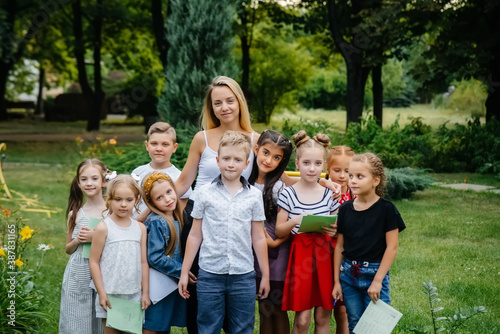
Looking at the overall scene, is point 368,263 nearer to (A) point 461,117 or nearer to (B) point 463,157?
(B) point 463,157

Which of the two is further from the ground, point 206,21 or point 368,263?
point 206,21

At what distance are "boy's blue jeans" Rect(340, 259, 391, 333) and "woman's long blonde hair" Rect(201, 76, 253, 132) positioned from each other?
1139mm

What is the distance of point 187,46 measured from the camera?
815cm

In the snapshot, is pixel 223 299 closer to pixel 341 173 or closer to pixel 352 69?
pixel 341 173

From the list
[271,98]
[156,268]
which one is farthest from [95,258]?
[271,98]

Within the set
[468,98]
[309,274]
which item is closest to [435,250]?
[309,274]

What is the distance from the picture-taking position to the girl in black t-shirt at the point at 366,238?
10.6 ft

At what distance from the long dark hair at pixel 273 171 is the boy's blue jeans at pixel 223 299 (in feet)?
1.60

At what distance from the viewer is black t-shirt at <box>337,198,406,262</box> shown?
3.26 m

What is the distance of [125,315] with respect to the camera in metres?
→ 3.26

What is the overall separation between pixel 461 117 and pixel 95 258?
1095 inches

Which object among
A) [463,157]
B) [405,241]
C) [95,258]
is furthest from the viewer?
[463,157]

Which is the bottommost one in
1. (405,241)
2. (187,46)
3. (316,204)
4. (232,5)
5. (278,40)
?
(405,241)

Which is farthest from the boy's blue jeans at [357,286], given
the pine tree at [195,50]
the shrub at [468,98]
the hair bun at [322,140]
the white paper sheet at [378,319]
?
the shrub at [468,98]
